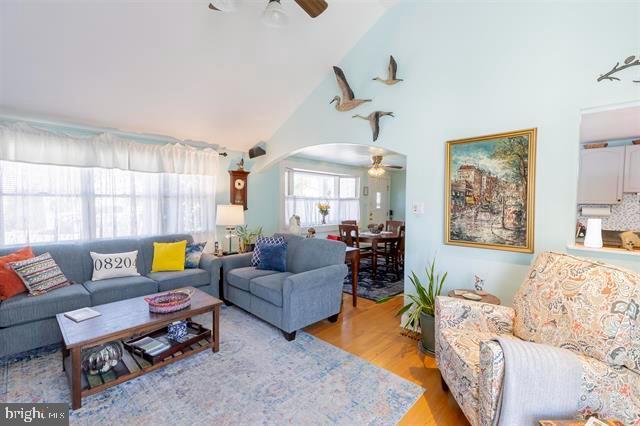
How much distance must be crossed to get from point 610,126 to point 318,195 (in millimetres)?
4543

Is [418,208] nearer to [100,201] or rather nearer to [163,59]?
[163,59]

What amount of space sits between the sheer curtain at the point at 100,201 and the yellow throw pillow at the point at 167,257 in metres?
0.48

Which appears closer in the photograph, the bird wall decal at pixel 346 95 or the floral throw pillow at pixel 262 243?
the bird wall decal at pixel 346 95

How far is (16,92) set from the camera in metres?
2.62

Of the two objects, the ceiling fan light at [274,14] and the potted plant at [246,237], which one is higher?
the ceiling fan light at [274,14]

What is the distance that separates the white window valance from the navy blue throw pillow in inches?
64.4

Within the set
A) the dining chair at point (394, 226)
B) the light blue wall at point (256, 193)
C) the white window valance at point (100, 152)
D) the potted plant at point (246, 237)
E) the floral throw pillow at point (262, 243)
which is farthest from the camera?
the dining chair at point (394, 226)

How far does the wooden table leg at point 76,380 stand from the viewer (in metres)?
1.72

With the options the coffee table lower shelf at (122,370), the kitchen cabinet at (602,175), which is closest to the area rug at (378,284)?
the coffee table lower shelf at (122,370)

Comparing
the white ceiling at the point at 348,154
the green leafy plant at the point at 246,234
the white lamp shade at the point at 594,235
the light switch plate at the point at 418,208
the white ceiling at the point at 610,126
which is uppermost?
the white ceiling at the point at 348,154

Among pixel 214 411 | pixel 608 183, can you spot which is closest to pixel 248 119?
pixel 214 411

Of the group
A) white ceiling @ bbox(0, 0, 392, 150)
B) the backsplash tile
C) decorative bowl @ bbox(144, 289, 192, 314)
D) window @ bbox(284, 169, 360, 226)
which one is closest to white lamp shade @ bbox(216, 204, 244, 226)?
white ceiling @ bbox(0, 0, 392, 150)

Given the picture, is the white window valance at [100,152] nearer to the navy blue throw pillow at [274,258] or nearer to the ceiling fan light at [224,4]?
the navy blue throw pillow at [274,258]

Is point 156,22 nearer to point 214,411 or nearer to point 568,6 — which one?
point 214,411
